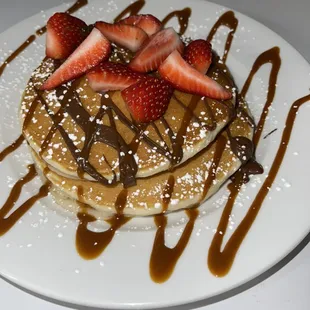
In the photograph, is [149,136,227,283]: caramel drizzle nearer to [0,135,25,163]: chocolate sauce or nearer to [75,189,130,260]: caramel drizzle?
[75,189,130,260]: caramel drizzle

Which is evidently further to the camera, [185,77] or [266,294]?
[185,77]

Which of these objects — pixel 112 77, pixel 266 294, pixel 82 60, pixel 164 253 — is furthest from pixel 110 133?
pixel 266 294

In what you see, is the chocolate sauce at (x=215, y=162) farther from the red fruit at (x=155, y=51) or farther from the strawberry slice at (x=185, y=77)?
the red fruit at (x=155, y=51)

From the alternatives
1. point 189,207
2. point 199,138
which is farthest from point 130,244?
point 199,138

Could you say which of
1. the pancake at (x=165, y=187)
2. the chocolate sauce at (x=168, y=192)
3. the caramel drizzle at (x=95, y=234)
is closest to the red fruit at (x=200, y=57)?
the pancake at (x=165, y=187)

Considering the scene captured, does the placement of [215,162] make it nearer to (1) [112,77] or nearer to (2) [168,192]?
(2) [168,192]

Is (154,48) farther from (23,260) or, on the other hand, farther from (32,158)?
(23,260)
